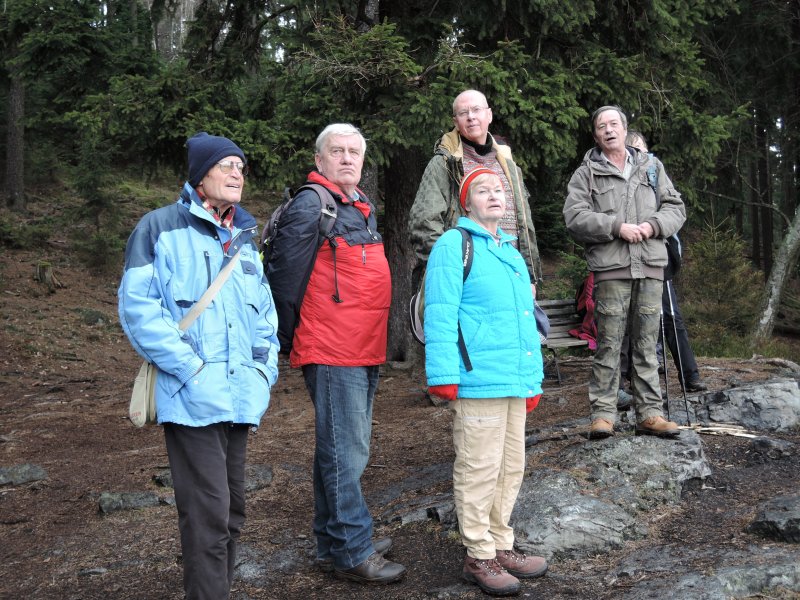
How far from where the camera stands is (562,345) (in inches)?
359

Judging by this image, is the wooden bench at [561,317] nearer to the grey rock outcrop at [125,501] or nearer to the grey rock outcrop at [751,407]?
the grey rock outcrop at [751,407]

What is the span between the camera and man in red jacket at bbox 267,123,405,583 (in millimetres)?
4074

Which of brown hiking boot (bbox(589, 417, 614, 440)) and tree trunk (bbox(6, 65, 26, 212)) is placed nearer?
brown hiking boot (bbox(589, 417, 614, 440))

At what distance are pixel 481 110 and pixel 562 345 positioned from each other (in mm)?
4841

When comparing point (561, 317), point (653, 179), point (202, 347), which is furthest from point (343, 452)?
point (561, 317)

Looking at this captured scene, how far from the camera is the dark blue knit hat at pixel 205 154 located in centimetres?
352

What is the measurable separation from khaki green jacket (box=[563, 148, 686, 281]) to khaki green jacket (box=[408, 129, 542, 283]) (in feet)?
1.79

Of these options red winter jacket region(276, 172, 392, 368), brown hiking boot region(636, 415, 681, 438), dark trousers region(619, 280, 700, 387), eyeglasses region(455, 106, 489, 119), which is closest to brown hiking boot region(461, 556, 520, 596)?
red winter jacket region(276, 172, 392, 368)

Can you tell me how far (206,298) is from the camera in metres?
3.43

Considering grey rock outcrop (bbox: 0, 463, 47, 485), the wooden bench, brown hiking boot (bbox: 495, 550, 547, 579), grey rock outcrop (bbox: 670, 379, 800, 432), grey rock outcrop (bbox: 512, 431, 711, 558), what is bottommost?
grey rock outcrop (bbox: 0, 463, 47, 485)

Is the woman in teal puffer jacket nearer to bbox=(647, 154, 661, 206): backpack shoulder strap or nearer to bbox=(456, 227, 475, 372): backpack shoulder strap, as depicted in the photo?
bbox=(456, 227, 475, 372): backpack shoulder strap

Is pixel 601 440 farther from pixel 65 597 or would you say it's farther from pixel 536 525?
pixel 65 597

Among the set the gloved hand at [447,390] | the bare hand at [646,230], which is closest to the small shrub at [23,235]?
the bare hand at [646,230]

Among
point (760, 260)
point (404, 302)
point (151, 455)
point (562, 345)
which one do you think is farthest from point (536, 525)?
point (760, 260)
